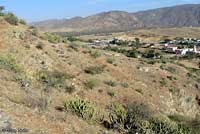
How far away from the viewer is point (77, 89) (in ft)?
65.5

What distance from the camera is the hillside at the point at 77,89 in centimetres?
1174

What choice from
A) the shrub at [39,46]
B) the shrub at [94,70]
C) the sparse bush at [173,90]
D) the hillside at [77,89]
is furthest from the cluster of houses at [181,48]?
the shrub at [39,46]

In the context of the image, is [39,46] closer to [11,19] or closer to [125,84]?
[11,19]

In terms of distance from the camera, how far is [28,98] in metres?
13.0

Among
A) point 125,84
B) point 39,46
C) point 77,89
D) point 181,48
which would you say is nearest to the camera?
point 77,89

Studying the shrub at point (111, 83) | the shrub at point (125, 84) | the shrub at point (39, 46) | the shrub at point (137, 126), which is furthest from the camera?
the shrub at point (39, 46)

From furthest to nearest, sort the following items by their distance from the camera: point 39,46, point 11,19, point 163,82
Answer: point 11,19 < point 163,82 < point 39,46

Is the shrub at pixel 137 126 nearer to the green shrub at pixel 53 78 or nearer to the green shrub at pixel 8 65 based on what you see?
the green shrub at pixel 53 78

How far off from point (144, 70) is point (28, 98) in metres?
18.0

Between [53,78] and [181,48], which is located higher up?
[53,78]

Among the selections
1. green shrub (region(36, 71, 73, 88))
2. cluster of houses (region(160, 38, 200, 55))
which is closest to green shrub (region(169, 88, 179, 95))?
green shrub (region(36, 71, 73, 88))

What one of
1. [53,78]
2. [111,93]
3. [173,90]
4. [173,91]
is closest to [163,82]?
[173,90]

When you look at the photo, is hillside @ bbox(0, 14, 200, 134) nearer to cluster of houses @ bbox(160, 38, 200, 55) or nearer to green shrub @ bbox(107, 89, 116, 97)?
green shrub @ bbox(107, 89, 116, 97)

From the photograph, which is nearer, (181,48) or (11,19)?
(11,19)
